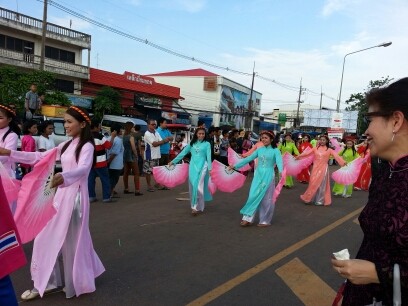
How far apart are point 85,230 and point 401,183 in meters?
3.02

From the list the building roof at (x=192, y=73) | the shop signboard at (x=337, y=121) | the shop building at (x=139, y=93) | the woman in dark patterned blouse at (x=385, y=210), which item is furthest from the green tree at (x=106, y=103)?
the building roof at (x=192, y=73)

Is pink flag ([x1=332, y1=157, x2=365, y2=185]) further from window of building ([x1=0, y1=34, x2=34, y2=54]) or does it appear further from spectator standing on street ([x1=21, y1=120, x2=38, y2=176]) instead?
window of building ([x1=0, y1=34, x2=34, y2=54])

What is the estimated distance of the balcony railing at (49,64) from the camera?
83.4 feet

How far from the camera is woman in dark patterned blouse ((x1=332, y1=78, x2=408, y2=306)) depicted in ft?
4.75

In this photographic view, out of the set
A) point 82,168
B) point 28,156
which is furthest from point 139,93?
point 82,168

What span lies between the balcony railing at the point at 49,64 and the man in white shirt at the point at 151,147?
1811cm

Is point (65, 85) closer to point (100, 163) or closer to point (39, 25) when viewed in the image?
point (39, 25)

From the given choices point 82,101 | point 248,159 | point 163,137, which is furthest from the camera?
point 82,101

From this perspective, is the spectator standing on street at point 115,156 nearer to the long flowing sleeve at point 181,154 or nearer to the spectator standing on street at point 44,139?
the spectator standing on street at point 44,139

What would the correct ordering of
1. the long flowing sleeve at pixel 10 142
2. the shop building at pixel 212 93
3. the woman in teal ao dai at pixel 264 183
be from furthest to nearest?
the shop building at pixel 212 93
the woman in teal ao dai at pixel 264 183
the long flowing sleeve at pixel 10 142

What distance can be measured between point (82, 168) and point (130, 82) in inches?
1208

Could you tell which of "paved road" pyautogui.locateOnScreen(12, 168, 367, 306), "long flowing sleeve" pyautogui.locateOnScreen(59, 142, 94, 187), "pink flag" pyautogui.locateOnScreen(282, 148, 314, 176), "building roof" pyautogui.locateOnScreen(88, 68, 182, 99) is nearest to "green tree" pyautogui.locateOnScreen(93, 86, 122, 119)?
"building roof" pyautogui.locateOnScreen(88, 68, 182, 99)

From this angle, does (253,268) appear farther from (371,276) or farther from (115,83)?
(115,83)

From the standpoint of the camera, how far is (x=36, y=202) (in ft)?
11.5
